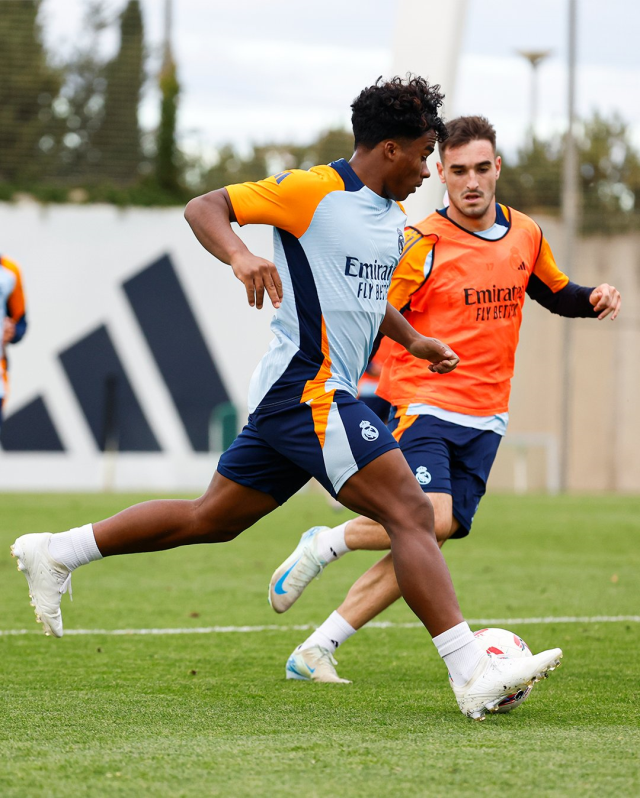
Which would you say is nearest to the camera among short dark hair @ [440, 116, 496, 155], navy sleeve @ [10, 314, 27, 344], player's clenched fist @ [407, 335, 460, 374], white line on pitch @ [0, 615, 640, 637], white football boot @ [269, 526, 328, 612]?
player's clenched fist @ [407, 335, 460, 374]

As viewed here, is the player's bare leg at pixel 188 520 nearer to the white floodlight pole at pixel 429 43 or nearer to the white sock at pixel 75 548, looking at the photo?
the white sock at pixel 75 548

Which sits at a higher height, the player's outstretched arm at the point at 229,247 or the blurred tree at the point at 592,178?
the player's outstretched arm at the point at 229,247

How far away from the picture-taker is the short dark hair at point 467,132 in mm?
5129

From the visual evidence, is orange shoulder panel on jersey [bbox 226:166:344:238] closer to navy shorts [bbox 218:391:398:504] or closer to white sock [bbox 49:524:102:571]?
navy shorts [bbox 218:391:398:504]

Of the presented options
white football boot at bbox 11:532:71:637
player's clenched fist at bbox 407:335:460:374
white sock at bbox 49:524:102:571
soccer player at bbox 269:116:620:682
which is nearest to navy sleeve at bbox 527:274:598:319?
soccer player at bbox 269:116:620:682

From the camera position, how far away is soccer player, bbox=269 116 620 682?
4.80m

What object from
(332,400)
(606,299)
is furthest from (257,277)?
(606,299)

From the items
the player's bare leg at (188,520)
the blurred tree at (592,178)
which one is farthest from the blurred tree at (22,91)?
the player's bare leg at (188,520)

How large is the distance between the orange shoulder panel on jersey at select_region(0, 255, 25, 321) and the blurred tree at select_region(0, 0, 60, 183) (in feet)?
42.6

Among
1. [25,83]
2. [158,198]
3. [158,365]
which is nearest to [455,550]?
[158,365]

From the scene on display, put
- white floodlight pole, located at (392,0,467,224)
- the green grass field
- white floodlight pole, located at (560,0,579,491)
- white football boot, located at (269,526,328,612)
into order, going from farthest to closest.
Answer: white floodlight pole, located at (560,0,579,491)
white floodlight pole, located at (392,0,467,224)
white football boot, located at (269,526,328,612)
the green grass field

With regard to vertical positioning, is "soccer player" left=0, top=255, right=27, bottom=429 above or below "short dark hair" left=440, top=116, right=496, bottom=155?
below

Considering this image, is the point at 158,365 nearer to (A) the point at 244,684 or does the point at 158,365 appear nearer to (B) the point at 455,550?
(B) the point at 455,550

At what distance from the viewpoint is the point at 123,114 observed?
72.4 feet
